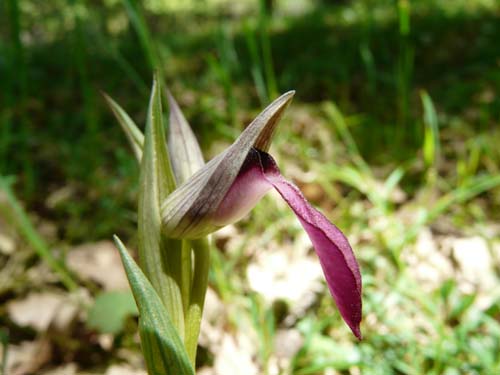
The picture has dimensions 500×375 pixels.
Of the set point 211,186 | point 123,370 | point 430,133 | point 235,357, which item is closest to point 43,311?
point 123,370

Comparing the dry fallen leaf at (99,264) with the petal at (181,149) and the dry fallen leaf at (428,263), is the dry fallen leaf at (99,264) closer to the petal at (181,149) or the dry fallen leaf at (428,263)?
the petal at (181,149)

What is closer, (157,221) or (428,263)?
(157,221)

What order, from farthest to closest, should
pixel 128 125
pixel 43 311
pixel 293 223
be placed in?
pixel 293 223, pixel 43 311, pixel 128 125

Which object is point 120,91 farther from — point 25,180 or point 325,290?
point 325,290

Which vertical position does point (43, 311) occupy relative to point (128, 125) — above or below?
below

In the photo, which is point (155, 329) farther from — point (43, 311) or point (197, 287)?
point (43, 311)

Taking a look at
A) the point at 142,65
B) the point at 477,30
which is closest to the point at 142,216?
the point at 142,65

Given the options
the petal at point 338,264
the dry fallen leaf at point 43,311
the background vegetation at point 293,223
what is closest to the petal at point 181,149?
the background vegetation at point 293,223
